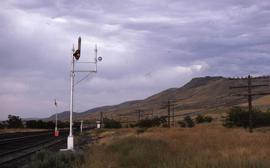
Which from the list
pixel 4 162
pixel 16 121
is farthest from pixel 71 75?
pixel 16 121

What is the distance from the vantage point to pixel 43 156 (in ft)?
64.8

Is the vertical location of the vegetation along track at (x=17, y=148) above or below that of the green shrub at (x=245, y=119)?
below

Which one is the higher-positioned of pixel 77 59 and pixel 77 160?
pixel 77 59

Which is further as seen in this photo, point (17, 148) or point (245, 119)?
point (245, 119)

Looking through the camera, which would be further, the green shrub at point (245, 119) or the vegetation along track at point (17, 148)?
the green shrub at point (245, 119)

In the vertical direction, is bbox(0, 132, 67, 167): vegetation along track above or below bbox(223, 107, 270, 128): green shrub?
below

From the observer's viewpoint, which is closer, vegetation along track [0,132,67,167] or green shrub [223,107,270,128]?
vegetation along track [0,132,67,167]

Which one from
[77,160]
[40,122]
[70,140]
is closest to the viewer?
[77,160]

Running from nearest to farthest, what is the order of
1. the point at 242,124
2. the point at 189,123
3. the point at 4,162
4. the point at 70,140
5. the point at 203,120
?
the point at 4,162 → the point at 70,140 → the point at 242,124 → the point at 189,123 → the point at 203,120

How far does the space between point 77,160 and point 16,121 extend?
95561mm

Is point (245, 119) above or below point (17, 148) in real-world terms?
above

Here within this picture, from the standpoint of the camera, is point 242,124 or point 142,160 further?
point 242,124

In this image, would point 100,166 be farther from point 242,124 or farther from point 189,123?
point 189,123

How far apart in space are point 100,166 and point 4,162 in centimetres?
938
